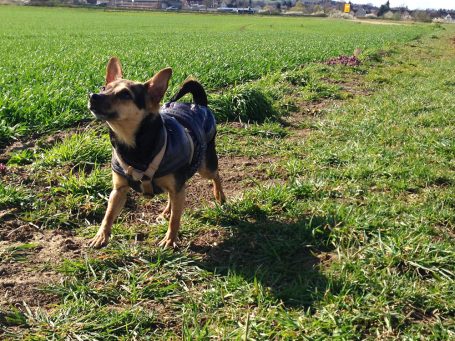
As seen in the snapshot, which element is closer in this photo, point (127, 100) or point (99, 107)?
point (99, 107)

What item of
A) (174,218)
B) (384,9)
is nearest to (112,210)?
(174,218)

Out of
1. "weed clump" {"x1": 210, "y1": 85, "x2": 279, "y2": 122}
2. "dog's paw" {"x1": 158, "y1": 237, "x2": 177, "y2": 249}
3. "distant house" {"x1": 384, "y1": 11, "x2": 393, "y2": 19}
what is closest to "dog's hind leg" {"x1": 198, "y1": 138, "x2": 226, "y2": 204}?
"dog's paw" {"x1": 158, "y1": 237, "x2": 177, "y2": 249}

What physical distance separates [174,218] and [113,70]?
5.10ft

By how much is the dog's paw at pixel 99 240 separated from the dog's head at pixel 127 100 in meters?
1.00

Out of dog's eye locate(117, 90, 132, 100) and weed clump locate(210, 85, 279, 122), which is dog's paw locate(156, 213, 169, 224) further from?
weed clump locate(210, 85, 279, 122)

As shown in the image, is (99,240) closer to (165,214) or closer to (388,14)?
(165,214)

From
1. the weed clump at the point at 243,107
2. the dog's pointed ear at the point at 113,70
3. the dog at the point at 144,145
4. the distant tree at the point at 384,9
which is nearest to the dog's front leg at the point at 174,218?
the dog at the point at 144,145

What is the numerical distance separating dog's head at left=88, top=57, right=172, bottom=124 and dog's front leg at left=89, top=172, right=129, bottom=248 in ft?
1.86

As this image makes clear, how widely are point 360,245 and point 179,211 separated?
1.59 m

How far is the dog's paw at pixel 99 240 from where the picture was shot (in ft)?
12.8

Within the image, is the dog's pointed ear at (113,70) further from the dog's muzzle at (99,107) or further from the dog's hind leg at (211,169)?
the dog's hind leg at (211,169)

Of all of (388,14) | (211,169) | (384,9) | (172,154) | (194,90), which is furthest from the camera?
(384,9)

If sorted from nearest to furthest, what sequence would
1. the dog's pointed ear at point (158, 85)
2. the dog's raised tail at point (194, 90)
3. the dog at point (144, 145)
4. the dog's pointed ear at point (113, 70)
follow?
the dog at point (144, 145), the dog's pointed ear at point (158, 85), the dog's pointed ear at point (113, 70), the dog's raised tail at point (194, 90)

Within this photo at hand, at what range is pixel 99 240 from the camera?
3902 mm
